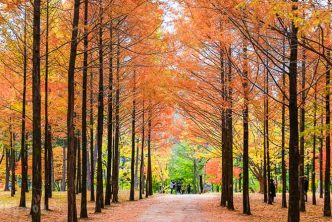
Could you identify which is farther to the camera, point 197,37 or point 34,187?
point 197,37

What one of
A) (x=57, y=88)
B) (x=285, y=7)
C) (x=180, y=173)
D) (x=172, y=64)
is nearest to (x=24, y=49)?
(x=57, y=88)

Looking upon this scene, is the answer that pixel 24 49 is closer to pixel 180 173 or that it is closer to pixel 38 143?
pixel 38 143

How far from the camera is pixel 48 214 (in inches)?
624

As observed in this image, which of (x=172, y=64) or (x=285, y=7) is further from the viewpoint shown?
(x=172, y=64)

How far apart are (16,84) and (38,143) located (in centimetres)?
1501

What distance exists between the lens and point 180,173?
5788 centimetres

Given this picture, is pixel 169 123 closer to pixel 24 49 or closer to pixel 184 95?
pixel 184 95

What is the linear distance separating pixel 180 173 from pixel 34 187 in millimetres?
49681

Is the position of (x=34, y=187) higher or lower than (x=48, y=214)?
higher

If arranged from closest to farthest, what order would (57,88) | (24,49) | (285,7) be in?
1. (285,7)
2. (24,49)
3. (57,88)

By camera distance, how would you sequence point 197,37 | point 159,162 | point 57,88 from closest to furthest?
point 197,37, point 57,88, point 159,162

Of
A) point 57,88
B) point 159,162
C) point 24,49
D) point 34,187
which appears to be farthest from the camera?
→ point 159,162

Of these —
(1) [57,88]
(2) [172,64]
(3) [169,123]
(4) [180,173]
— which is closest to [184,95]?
(2) [172,64]

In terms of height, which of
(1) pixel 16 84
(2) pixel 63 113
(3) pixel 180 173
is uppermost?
(1) pixel 16 84
